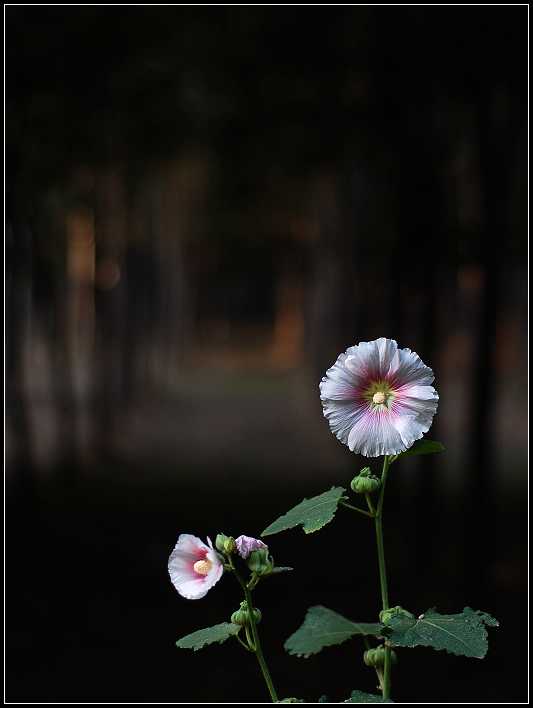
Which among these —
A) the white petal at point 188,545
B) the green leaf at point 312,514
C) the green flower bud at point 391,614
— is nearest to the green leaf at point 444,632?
the green flower bud at point 391,614

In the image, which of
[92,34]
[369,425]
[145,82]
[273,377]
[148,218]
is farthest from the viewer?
[273,377]

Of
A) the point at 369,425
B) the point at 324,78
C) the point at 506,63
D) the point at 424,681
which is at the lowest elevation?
the point at 424,681

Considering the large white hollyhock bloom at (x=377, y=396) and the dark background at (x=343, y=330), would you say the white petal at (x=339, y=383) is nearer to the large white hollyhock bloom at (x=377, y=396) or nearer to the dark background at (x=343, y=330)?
the large white hollyhock bloom at (x=377, y=396)

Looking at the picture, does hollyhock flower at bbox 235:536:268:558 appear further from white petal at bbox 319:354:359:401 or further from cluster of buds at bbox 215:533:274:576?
white petal at bbox 319:354:359:401

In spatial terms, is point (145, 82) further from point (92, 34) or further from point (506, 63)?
point (506, 63)

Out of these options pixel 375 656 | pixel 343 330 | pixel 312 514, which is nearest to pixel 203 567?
pixel 312 514

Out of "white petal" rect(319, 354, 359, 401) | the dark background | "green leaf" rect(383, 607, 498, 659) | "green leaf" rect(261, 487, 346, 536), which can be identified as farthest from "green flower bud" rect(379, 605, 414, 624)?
the dark background

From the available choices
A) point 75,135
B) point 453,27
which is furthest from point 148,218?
point 453,27
